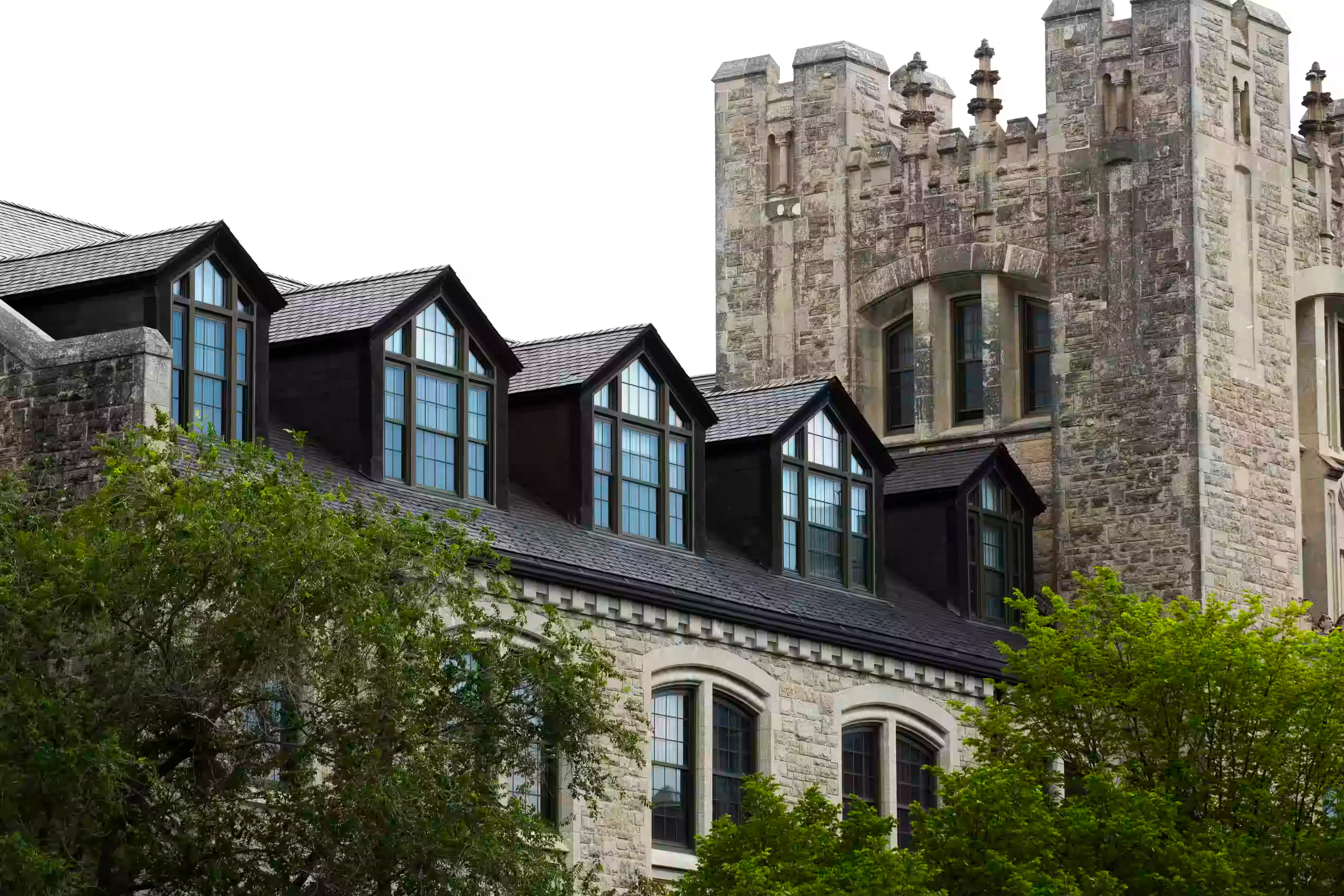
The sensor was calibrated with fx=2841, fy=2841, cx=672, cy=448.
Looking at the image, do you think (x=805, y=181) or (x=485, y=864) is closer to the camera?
(x=485, y=864)

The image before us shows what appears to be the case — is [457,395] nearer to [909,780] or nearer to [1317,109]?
[909,780]

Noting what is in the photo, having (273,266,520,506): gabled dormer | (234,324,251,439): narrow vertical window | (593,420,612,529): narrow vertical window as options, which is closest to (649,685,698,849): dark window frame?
(593,420,612,529): narrow vertical window

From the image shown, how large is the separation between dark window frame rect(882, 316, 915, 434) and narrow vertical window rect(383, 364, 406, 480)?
559 inches

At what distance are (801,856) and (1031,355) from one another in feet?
57.5

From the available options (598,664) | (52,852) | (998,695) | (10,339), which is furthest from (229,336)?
(998,695)

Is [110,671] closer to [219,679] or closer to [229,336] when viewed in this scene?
[219,679]

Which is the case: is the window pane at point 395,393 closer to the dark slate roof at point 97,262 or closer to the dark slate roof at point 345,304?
the dark slate roof at point 345,304

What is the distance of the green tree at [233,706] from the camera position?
22.3 meters

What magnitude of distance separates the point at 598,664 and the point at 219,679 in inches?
144

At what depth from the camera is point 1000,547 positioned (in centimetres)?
4203

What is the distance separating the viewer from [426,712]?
78.2ft

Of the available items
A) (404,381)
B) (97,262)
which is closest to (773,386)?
(404,381)

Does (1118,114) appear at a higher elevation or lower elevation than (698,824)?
higher

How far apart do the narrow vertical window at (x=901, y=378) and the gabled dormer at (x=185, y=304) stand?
16.2 metres
